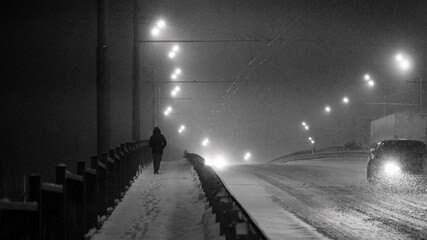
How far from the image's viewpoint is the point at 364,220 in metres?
13.7

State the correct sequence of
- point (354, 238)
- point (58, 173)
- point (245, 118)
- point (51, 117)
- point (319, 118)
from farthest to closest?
point (245, 118)
point (319, 118)
point (51, 117)
point (354, 238)
point (58, 173)

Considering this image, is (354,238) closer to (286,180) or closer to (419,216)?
(419,216)

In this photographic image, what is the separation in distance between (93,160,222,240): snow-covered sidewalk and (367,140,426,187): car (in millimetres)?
6192

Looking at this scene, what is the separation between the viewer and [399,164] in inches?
891

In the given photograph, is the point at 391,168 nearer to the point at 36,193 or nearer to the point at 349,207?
the point at 349,207

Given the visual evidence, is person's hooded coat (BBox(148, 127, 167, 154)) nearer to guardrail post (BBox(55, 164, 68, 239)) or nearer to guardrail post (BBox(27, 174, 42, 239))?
guardrail post (BBox(55, 164, 68, 239))

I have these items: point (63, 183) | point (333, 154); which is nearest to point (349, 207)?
point (63, 183)

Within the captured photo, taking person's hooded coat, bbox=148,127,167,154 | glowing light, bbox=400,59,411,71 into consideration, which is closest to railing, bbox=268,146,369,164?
glowing light, bbox=400,59,411,71

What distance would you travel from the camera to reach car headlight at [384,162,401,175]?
73.8ft

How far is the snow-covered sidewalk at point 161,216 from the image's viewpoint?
1134 centimetres

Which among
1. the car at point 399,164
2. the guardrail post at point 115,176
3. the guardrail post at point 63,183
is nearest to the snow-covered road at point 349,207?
the car at point 399,164

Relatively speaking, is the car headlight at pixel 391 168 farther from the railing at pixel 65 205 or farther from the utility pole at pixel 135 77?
the utility pole at pixel 135 77

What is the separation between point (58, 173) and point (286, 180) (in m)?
18.5

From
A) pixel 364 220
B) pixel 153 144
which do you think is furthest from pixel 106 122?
pixel 153 144
